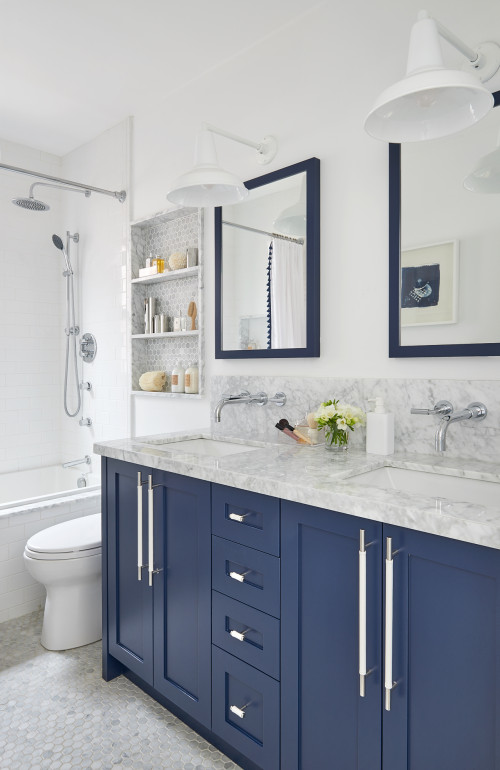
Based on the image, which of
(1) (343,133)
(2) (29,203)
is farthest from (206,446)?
(2) (29,203)

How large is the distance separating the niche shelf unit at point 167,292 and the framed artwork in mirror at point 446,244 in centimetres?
113

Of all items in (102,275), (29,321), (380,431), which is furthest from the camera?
(29,321)

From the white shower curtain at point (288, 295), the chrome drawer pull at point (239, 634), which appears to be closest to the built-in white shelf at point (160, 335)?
the white shower curtain at point (288, 295)

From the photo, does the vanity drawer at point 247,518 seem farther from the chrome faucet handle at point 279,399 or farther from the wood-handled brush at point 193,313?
the wood-handled brush at point 193,313

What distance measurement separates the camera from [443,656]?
3.58 feet

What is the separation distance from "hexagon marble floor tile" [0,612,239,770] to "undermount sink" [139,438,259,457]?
3.31 ft

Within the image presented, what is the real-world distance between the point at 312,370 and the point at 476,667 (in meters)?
1.29

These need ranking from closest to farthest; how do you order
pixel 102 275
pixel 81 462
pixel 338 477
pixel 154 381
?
pixel 338 477
pixel 154 381
pixel 102 275
pixel 81 462

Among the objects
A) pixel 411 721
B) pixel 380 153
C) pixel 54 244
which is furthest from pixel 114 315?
pixel 411 721

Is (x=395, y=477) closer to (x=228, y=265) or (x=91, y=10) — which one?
(x=228, y=265)

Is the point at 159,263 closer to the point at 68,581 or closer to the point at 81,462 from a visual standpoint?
the point at 81,462

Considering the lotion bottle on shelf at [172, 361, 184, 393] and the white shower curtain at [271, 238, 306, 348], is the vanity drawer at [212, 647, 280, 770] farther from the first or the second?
the lotion bottle on shelf at [172, 361, 184, 393]

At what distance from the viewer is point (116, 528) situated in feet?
6.82

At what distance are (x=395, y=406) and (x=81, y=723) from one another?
5.41 feet
